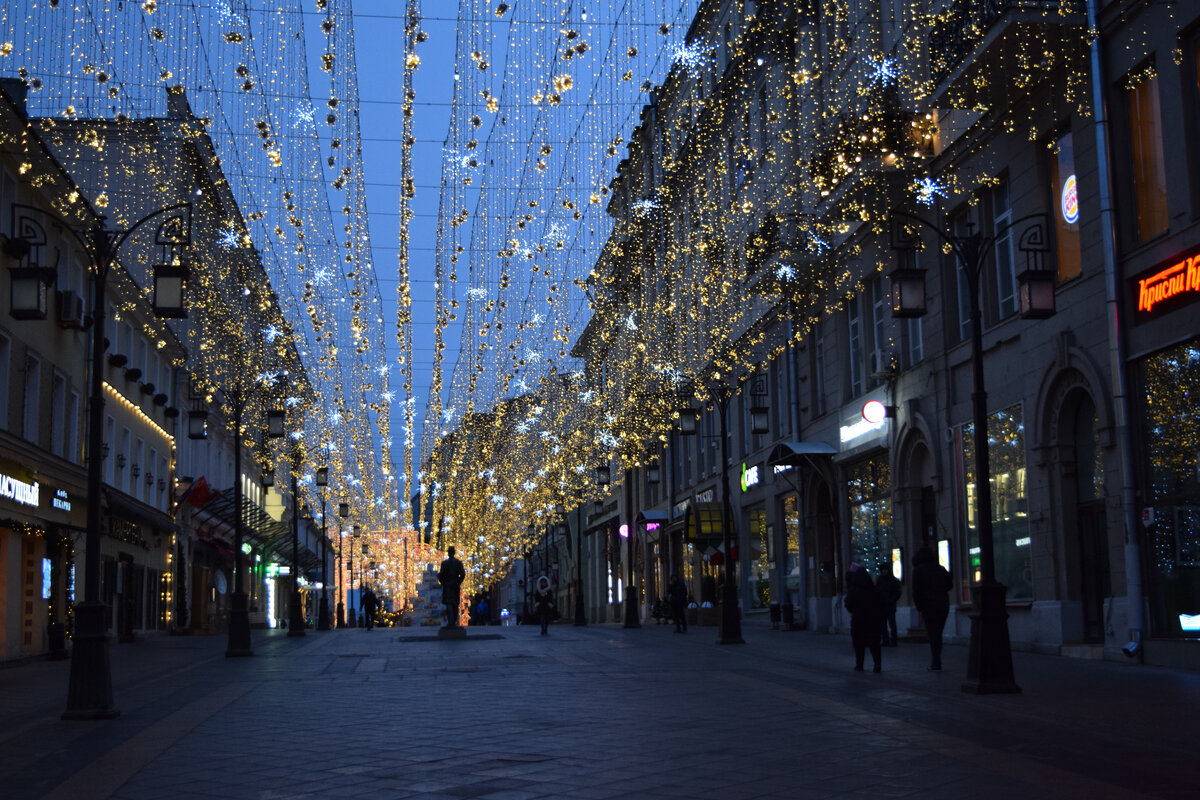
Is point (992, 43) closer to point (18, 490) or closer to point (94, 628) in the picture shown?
point (94, 628)

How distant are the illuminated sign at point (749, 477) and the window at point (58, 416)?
19551mm

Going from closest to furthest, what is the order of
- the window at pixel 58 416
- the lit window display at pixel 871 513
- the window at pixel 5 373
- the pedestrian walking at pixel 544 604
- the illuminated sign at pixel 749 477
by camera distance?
the window at pixel 5 373 < the lit window display at pixel 871 513 < the window at pixel 58 416 < the pedestrian walking at pixel 544 604 < the illuminated sign at pixel 749 477

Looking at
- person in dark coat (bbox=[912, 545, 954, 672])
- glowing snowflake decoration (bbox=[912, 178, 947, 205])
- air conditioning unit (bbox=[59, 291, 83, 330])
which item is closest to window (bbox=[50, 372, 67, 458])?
air conditioning unit (bbox=[59, 291, 83, 330])

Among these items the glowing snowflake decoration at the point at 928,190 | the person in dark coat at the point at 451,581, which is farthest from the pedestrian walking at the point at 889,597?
the person in dark coat at the point at 451,581

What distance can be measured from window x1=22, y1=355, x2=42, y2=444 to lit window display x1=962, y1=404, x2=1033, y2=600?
19.5 metres

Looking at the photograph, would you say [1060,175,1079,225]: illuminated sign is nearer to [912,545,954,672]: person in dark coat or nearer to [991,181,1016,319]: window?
[991,181,1016,319]: window

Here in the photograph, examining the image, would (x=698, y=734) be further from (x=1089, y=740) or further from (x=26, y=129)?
(x=26, y=129)

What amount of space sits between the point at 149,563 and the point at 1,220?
19000 mm

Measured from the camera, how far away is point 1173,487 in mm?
18203

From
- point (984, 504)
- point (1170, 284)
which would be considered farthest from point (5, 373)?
point (1170, 284)

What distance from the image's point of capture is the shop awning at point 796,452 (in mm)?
32656

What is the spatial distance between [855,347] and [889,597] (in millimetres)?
9267

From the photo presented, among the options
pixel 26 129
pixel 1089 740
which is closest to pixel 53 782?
pixel 1089 740

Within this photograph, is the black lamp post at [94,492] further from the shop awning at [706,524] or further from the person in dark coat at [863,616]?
the shop awning at [706,524]
